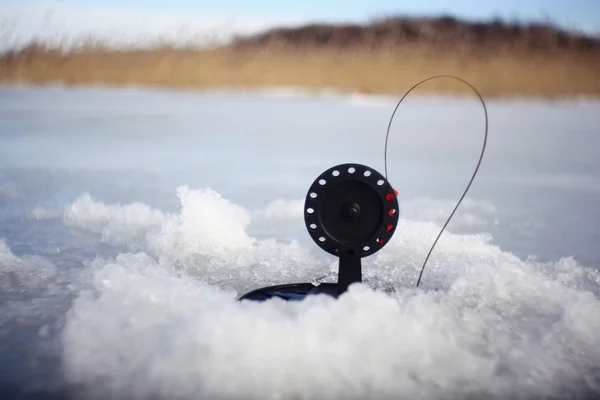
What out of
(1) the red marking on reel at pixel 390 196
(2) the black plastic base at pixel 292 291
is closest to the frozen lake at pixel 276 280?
(2) the black plastic base at pixel 292 291

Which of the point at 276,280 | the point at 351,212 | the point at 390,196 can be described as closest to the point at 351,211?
the point at 351,212

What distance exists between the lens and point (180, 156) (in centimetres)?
576

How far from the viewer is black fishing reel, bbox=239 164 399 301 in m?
1.90

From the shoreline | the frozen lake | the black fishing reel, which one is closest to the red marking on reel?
the black fishing reel

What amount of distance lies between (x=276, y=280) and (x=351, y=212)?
0.61m

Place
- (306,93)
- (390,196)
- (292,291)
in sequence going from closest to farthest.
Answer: (390,196) → (292,291) → (306,93)

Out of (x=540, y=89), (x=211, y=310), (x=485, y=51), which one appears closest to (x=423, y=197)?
(x=211, y=310)

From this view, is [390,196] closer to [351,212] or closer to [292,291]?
[351,212]

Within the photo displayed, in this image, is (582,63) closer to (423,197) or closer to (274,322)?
(423,197)

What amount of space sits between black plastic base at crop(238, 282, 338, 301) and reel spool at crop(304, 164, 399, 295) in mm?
144

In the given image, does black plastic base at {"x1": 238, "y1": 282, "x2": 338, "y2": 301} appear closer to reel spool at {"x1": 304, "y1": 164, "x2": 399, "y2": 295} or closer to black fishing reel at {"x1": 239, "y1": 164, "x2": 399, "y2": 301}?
black fishing reel at {"x1": 239, "y1": 164, "x2": 399, "y2": 301}

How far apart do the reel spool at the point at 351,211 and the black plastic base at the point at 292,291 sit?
14cm

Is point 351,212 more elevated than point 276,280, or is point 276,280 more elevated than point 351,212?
point 351,212

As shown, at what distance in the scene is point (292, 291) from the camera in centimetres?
208
